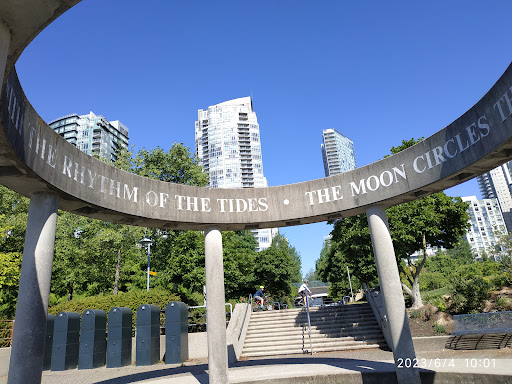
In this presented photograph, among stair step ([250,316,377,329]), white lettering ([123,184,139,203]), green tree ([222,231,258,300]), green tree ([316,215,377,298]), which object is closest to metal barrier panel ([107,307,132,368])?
stair step ([250,316,377,329])

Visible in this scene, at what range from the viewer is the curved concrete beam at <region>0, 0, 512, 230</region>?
5.44 metres

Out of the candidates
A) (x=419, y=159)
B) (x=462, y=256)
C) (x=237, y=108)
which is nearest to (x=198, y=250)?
(x=419, y=159)

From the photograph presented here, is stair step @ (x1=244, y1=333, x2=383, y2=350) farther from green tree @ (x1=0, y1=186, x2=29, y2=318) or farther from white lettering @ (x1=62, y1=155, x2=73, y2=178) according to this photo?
green tree @ (x1=0, y1=186, x2=29, y2=318)

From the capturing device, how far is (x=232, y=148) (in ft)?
427

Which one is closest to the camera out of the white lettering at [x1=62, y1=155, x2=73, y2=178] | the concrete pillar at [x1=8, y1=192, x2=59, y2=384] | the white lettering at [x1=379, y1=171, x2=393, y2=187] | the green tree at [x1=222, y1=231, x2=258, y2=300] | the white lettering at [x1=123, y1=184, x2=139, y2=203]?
the concrete pillar at [x1=8, y1=192, x2=59, y2=384]

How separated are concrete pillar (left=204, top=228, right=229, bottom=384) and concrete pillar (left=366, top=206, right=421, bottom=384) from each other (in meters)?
4.01

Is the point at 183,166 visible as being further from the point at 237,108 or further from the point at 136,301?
the point at 237,108

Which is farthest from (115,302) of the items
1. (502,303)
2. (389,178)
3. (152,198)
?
(502,303)

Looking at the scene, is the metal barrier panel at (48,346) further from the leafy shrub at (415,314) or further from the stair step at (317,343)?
the leafy shrub at (415,314)

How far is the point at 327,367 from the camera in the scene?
30.5 ft

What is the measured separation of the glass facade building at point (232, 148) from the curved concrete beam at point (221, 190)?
11336 cm

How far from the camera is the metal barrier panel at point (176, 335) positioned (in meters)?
13.7
